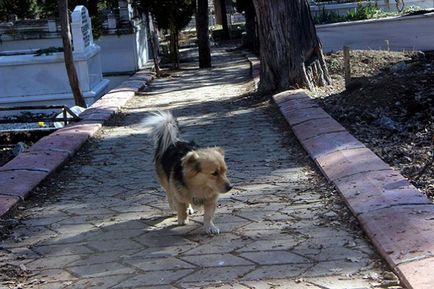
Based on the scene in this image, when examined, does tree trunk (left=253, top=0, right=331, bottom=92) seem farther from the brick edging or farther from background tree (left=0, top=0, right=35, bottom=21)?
background tree (left=0, top=0, right=35, bottom=21)

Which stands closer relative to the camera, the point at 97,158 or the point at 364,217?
the point at 364,217

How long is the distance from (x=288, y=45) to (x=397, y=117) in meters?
4.29

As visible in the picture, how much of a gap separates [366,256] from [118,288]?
1.56 m

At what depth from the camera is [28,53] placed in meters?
18.6

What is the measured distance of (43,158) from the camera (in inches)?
302

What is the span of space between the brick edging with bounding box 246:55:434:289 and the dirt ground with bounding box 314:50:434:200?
0.27 metres

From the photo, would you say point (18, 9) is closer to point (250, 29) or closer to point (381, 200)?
point (250, 29)

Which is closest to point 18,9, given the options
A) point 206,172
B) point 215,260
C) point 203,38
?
point 203,38

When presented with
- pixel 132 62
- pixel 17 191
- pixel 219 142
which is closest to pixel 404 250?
pixel 17 191

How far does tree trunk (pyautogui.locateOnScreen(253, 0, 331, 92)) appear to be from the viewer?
12.2 meters

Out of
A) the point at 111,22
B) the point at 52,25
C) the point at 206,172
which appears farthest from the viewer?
the point at 52,25

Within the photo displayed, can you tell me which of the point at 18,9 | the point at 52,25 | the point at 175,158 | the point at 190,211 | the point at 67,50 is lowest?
the point at 190,211

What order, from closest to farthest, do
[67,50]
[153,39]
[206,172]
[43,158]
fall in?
1. [206,172]
2. [43,158]
3. [67,50]
4. [153,39]

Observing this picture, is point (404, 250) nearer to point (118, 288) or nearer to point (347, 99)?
point (118, 288)
